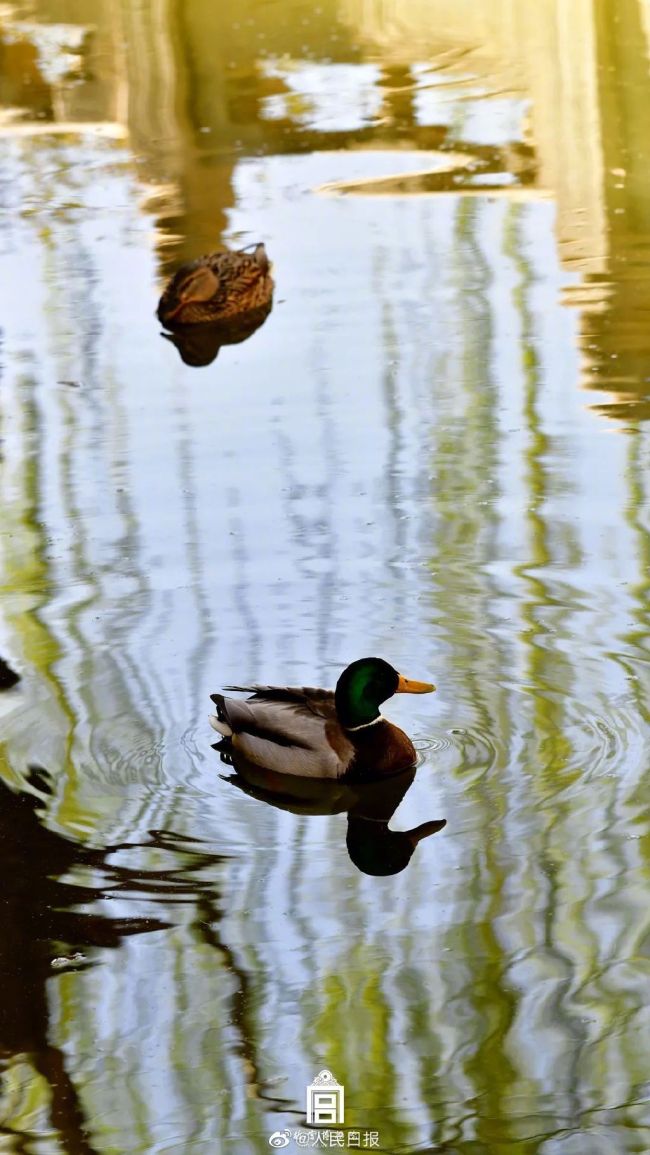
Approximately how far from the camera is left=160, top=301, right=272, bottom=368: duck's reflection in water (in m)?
9.96

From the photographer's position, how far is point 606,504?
7.14 metres

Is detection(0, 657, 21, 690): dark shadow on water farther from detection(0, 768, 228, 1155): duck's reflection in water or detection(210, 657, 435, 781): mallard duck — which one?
detection(210, 657, 435, 781): mallard duck

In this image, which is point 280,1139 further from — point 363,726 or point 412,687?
point 412,687

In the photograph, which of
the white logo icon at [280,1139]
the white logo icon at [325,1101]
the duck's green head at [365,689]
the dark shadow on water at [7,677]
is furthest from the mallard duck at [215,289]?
the white logo icon at [280,1139]

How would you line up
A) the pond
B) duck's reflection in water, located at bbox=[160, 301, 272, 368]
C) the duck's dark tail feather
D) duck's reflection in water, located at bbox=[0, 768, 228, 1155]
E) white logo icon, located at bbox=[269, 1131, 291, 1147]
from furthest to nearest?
duck's reflection in water, located at bbox=[160, 301, 272, 368]
the duck's dark tail feather
duck's reflection in water, located at bbox=[0, 768, 228, 1155]
the pond
white logo icon, located at bbox=[269, 1131, 291, 1147]

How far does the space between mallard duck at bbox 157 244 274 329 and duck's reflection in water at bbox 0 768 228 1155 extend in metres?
5.14

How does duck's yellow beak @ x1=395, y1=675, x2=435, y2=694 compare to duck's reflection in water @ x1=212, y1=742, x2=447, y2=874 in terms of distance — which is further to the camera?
duck's yellow beak @ x1=395, y1=675, x2=435, y2=694

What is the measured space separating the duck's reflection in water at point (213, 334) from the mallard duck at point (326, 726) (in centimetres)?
447

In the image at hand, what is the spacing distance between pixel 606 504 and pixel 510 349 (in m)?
2.10

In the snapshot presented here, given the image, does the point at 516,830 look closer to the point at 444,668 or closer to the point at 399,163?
the point at 444,668

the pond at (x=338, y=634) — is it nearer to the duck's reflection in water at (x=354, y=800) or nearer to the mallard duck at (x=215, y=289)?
the duck's reflection in water at (x=354, y=800)

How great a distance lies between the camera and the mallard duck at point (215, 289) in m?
10.1

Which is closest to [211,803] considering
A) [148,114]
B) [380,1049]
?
[380,1049]

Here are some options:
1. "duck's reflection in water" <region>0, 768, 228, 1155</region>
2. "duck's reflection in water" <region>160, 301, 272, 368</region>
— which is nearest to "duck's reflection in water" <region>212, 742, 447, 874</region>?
"duck's reflection in water" <region>0, 768, 228, 1155</region>
